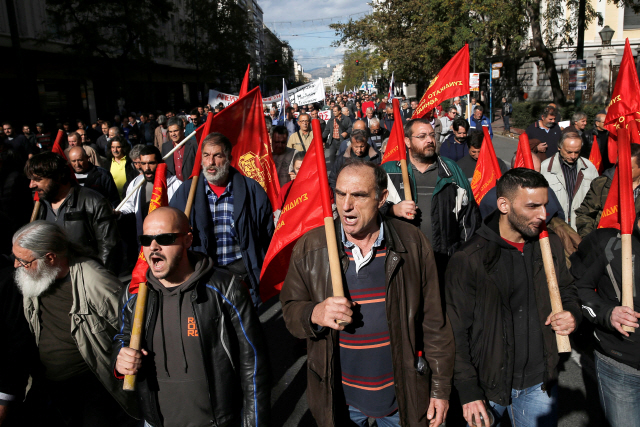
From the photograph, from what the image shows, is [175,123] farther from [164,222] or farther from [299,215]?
[164,222]

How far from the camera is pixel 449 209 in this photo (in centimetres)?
398

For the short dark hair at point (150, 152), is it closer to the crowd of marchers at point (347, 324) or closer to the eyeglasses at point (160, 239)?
the crowd of marchers at point (347, 324)

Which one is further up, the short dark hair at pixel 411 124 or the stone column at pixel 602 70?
the stone column at pixel 602 70

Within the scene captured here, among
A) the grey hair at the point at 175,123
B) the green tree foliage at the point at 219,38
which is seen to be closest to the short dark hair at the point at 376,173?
the grey hair at the point at 175,123

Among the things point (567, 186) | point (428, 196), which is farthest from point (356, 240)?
point (567, 186)

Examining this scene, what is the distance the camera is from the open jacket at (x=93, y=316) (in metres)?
3.00

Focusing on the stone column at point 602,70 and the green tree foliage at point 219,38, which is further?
the green tree foliage at point 219,38

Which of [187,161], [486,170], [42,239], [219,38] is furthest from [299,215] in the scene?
[219,38]

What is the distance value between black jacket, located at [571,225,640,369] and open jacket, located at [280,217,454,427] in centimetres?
84

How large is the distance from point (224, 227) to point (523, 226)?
7.58 feet

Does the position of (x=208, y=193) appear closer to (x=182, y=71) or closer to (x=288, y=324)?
(x=288, y=324)

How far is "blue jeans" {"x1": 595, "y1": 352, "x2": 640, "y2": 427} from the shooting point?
2750 millimetres

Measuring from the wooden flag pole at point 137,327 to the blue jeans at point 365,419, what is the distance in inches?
42.6

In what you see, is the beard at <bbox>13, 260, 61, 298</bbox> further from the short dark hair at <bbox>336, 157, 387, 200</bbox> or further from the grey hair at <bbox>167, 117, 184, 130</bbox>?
the grey hair at <bbox>167, 117, 184, 130</bbox>
